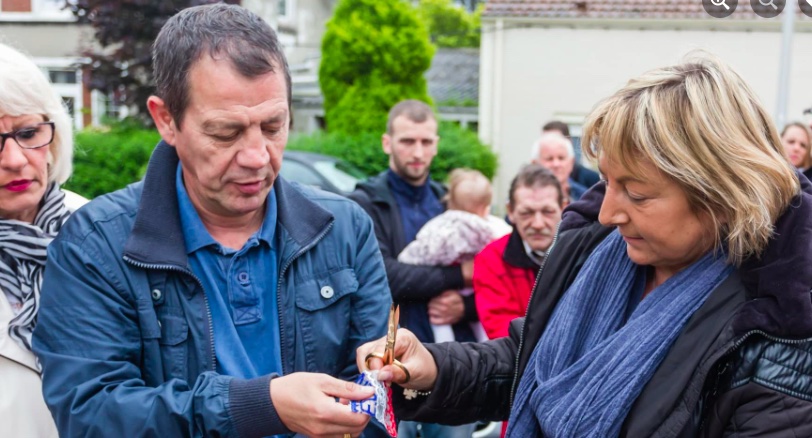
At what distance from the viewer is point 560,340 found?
2109 mm

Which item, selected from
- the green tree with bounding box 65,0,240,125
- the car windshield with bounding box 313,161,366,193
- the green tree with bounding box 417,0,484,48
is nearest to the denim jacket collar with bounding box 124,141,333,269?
the car windshield with bounding box 313,161,366,193

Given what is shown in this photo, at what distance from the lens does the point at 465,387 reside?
2.39 m

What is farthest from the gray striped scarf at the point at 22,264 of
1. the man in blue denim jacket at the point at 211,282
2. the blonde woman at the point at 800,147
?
the blonde woman at the point at 800,147

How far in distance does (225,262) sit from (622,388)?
103cm

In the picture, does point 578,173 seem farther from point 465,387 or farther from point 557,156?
point 465,387

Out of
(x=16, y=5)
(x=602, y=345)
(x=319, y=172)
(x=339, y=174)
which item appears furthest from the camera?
(x=16, y=5)

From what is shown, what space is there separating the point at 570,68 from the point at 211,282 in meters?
14.8

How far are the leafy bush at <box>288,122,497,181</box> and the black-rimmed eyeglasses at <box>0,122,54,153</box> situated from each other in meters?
10.3

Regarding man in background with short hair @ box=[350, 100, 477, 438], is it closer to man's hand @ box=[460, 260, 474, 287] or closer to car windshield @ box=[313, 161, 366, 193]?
man's hand @ box=[460, 260, 474, 287]

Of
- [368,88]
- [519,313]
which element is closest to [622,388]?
[519,313]

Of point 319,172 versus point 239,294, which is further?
point 319,172

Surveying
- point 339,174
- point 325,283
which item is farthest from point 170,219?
point 339,174

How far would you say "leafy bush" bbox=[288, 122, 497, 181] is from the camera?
12961 mm

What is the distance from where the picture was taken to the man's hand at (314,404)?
1.81m
